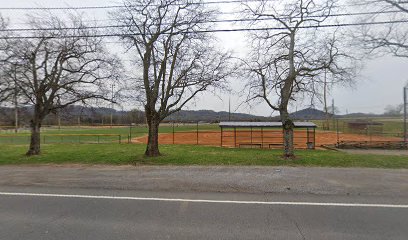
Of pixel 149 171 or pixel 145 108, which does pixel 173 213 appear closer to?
pixel 149 171

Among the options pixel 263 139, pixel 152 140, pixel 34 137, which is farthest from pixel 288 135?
pixel 263 139

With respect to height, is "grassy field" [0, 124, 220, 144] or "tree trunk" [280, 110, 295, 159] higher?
"tree trunk" [280, 110, 295, 159]

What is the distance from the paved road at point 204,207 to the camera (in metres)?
4.91

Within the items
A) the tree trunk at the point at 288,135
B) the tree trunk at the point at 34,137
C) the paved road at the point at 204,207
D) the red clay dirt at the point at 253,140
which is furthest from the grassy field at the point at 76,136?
the paved road at the point at 204,207

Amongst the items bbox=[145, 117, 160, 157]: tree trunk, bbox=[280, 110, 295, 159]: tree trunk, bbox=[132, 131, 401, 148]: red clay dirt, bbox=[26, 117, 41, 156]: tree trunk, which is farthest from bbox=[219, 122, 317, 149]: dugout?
bbox=[26, 117, 41, 156]: tree trunk

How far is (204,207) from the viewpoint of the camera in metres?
6.35

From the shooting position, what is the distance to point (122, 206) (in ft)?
21.3

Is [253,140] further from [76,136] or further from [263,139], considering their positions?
[76,136]

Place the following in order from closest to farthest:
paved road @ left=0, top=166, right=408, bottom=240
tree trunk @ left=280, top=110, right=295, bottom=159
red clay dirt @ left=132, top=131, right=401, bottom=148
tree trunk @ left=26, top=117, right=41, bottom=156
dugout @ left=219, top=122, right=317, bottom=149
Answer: paved road @ left=0, top=166, right=408, bottom=240 → tree trunk @ left=280, top=110, right=295, bottom=159 → tree trunk @ left=26, top=117, right=41, bottom=156 → dugout @ left=219, top=122, right=317, bottom=149 → red clay dirt @ left=132, top=131, right=401, bottom=148

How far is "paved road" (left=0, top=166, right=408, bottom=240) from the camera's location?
4.91 metres

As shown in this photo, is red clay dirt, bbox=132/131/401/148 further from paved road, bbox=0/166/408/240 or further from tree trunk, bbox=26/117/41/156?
paved road, bbox=0/166/408/240

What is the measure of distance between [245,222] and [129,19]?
1300 cm

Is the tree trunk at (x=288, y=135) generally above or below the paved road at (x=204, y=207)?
above

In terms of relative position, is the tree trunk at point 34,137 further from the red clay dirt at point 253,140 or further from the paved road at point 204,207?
the red clay dirt at point 253,140
